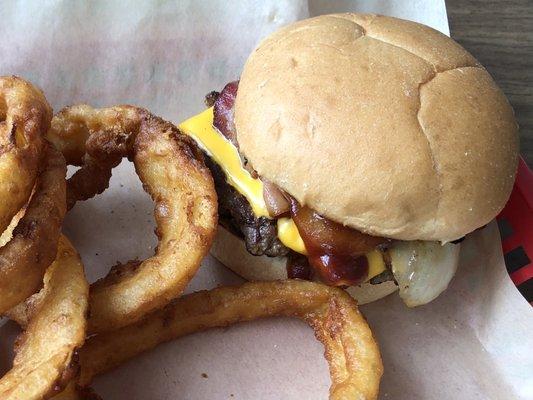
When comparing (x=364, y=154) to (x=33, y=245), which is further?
(x=364, y=154)

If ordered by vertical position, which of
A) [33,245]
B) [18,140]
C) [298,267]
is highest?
[18,140]

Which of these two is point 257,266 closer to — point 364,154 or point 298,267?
point 298,267

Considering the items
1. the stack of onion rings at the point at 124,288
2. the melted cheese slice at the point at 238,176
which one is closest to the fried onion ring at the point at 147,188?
the stack of onion rings at the point at 124,288

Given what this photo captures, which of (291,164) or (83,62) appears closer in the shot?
(291,164)

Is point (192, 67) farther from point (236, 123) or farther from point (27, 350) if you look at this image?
point (27, 350)

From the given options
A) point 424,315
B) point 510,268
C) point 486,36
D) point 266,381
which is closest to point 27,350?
point 266,381

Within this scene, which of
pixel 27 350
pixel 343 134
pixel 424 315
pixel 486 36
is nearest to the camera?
pixel 27 350

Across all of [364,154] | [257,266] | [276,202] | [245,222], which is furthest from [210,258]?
[364,154]

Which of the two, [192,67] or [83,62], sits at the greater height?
[83,62]
